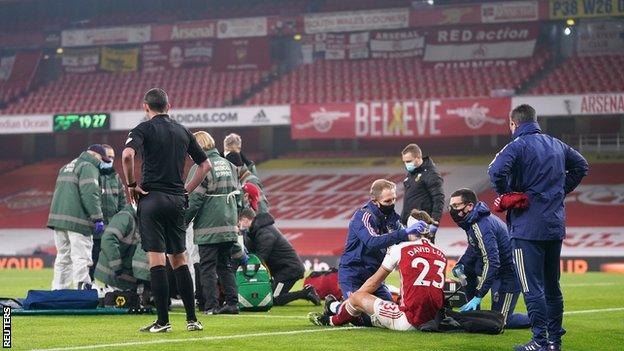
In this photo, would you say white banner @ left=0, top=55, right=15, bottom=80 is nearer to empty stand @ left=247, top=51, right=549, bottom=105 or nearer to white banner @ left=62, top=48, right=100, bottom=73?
white banner @ left=62, top=48, right=100, bottom=73

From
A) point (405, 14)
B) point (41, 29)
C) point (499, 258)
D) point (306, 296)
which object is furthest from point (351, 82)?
point (499, 258)

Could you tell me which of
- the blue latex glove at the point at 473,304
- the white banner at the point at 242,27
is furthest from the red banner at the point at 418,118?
the blue latex glove at the point at 473,304

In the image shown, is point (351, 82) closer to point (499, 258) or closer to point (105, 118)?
point (105, 118)

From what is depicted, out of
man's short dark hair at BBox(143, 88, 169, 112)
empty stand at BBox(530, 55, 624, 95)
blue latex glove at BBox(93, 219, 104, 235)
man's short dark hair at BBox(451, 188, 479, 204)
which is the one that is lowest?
blue latex glove at BBox(93, 219, 104, 235)

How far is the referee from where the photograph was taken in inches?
402

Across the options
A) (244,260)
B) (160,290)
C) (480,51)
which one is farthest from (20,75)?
(160,290)

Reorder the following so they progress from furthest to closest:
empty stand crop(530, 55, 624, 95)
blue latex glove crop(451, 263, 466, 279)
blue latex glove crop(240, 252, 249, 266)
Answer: empty stand crop(530, 55, 624, 95), blue latex glove crop(240, 252, 249, 266), blue latex glove crop(451, 263, 466, 279)

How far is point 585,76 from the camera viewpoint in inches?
1423

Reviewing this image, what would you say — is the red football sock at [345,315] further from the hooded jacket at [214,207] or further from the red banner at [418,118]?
the red banner at [418,118]

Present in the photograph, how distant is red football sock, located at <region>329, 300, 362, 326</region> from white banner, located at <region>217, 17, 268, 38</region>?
3122cm

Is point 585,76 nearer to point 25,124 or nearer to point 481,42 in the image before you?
point 481,42

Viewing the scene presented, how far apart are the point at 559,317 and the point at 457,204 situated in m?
2.60

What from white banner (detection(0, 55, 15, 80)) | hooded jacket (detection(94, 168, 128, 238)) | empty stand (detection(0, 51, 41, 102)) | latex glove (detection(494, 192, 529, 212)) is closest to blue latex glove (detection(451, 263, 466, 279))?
latex glove (detection(494, 192, 529, 212))

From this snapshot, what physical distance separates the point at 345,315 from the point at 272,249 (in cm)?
435
